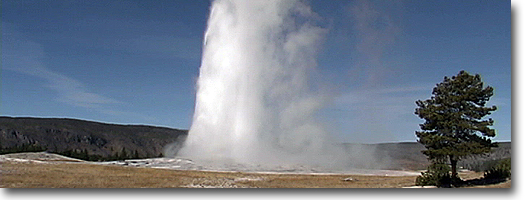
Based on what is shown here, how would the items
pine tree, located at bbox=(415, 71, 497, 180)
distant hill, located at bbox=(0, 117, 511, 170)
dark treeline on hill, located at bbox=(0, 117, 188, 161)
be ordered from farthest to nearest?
dark treeline on hill, located at bbox=(0, 117, 188, 161), distant hill, located at bbox=(0, 117, 511, 170), pine tree, located at bbox=(415, 71, 497, 180)

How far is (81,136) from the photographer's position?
122 m

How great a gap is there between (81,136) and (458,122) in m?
116

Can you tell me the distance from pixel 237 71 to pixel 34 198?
3025 cm

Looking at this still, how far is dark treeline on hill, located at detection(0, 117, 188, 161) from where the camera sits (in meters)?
109

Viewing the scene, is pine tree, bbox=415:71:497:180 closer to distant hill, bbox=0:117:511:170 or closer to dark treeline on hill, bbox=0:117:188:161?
distant hill, bbox=0:117:511:170

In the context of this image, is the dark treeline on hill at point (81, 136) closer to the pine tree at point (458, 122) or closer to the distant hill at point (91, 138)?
the distant hill at point (91, 138)

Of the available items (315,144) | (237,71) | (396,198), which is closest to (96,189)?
(396,198)

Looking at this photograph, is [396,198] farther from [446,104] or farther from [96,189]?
[96,189]

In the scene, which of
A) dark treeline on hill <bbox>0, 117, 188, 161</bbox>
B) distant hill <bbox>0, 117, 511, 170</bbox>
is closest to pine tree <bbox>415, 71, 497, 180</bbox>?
distant hill <bbox>0, 117, 511, 170</bbox>

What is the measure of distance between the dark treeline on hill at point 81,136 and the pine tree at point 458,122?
8428cm

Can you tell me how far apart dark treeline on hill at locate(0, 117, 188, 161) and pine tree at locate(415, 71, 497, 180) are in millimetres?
84284

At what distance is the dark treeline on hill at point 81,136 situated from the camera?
109m

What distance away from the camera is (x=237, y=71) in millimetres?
45250

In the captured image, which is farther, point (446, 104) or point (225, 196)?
point (446, 104)
